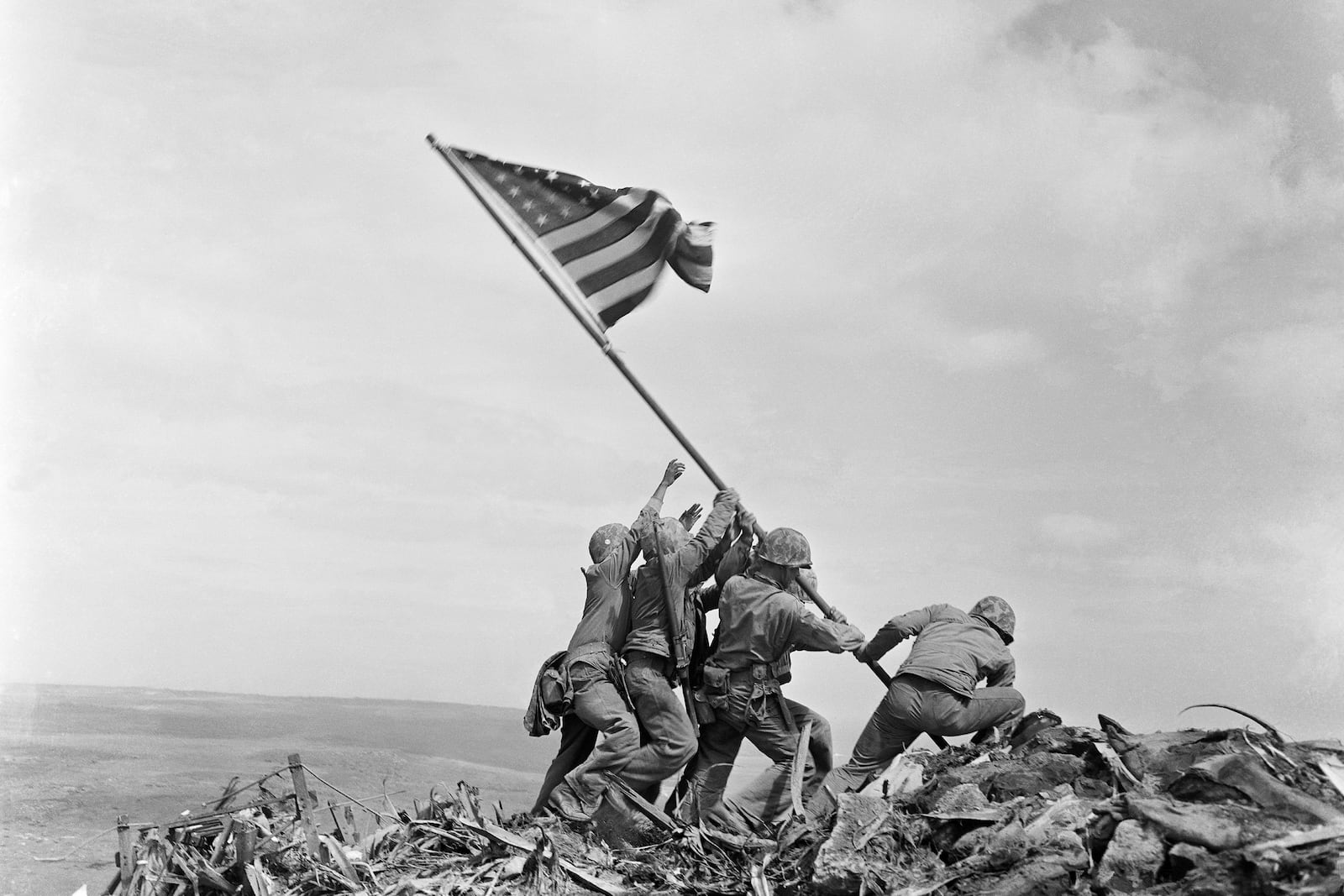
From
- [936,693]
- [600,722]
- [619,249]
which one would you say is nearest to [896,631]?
[936,693]

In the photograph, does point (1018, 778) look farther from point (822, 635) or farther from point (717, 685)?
point (717, 685)

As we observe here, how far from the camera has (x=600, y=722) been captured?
428 inches

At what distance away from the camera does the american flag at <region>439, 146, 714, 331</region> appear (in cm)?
1185

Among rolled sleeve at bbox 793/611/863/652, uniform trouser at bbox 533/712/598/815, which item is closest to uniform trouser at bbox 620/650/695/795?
uniform trouser at bbox 533/712/598/815

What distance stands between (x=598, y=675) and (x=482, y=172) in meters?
4.71

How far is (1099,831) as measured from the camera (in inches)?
304

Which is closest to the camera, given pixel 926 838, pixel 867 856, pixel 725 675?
pixel 867 856

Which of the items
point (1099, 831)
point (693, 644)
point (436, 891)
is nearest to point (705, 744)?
point (693, 644)

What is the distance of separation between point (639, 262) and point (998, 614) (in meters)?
4.50

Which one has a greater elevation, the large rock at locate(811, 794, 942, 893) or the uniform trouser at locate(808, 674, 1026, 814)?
the uniform trouser at locate(808, 674, 1026, 814)

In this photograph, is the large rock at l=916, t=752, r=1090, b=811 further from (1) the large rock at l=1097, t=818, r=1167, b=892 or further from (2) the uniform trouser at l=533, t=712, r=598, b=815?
(2) the uniform trouser at l=533, t=712, r=598, b=815

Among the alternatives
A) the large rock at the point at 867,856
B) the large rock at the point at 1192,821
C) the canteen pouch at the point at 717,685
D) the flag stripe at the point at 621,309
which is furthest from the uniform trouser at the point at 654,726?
the large rock at the point at 1192,821

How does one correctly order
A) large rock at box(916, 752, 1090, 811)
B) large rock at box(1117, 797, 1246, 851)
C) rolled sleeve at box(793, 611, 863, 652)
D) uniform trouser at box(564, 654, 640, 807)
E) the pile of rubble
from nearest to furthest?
large rock at box(1117, 797, 1246, 851) < the pile of rubble < large rock at box(916, 752, 1090, 811) < rolled sleeve at box(793, 611, 863, 652) < uniform trouser at box(564, 654, 640, 807)

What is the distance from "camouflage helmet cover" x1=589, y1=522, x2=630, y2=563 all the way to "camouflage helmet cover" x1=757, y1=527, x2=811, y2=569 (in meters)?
1.36
